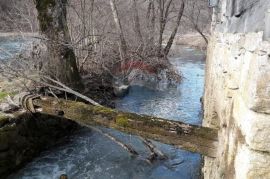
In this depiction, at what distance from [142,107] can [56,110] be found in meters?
5.22

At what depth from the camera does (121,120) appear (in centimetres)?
464

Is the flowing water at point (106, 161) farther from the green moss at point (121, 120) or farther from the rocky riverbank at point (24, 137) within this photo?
the green moss at point (121, 120)

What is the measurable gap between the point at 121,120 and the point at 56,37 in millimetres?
4432

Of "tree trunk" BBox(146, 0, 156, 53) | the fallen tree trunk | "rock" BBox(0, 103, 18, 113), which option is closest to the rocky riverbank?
"rock" BBox(0, 103, 18, 113)

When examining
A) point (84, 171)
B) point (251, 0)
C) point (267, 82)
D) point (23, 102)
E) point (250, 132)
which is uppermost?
point (251, 0)

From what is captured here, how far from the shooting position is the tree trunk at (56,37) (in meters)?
8.23

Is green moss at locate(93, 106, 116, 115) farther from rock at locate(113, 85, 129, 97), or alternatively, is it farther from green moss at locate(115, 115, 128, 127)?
rock at locate(113, 85, 129, 97)

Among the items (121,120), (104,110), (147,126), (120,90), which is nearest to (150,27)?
(120,90)

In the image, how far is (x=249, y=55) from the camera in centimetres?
218

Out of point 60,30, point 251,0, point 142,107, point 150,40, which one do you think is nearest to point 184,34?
point 150,40

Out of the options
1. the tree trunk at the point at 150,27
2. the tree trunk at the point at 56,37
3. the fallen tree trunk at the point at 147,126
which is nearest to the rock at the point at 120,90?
the tree trunk at the point at 56,37

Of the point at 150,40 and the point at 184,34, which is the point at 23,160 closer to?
the point at 150,40

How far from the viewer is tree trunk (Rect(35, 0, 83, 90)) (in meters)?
8.23

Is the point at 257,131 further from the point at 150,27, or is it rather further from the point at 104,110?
the point at 150,27
